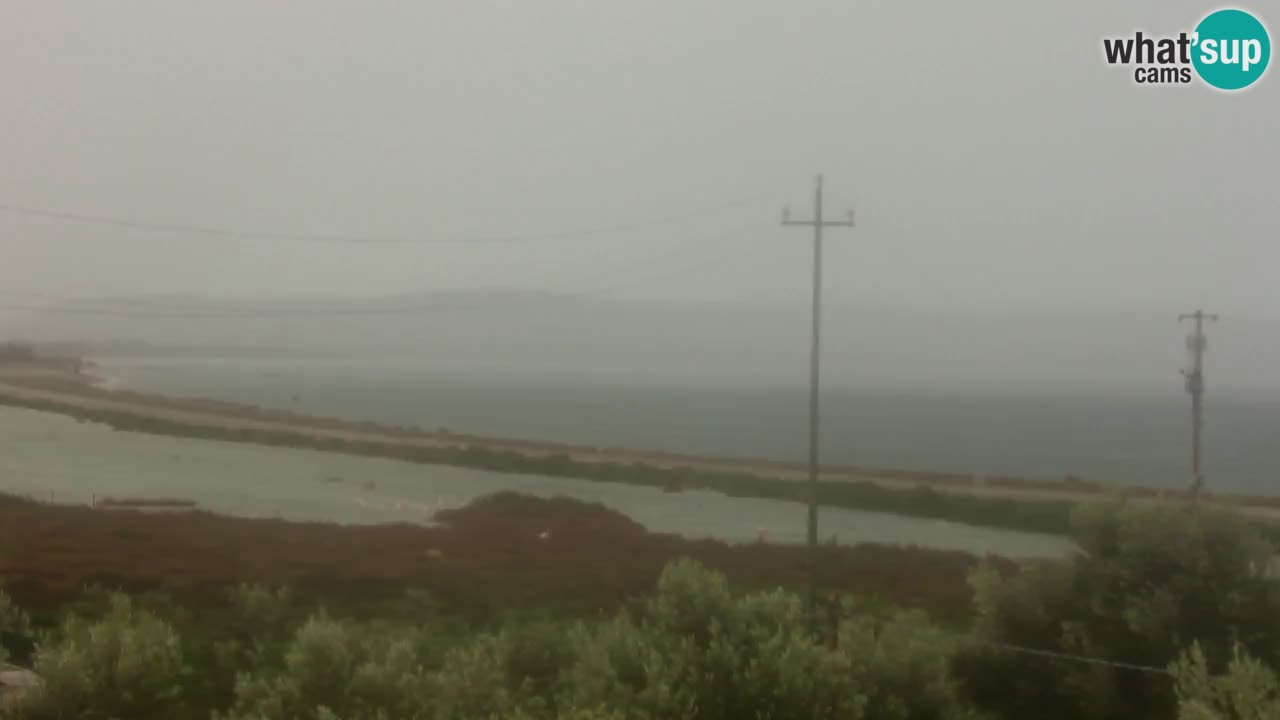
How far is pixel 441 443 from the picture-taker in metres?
56.5

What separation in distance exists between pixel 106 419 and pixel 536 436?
31388 mm

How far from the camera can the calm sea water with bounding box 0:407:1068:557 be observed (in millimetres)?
32188

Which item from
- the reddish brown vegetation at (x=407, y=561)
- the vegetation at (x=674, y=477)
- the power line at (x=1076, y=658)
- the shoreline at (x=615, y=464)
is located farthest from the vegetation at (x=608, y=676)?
the vegetation at (x=674, y=477)

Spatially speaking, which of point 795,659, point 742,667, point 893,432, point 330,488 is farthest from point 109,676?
point 893,432

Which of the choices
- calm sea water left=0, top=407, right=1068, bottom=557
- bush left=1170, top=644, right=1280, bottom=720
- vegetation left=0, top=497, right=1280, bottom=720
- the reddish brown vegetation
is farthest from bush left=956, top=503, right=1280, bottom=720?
calm sea water left=0, top=407, right=1068, bottom=557

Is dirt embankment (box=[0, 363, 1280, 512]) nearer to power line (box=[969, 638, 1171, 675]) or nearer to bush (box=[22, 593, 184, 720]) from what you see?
bush (box=[22, 593, 184, 720])

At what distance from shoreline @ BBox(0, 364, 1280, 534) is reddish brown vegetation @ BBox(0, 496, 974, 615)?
7401 millimetres

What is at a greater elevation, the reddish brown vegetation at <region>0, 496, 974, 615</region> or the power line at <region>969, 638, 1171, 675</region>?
the power line at <region>969, 638, 1171, 675</region>

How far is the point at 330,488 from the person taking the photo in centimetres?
4188

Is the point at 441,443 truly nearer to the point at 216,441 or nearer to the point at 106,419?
the point at 216,441

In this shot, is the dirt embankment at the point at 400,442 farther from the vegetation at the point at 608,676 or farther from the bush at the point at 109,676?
the vegetation at the point at 608,676

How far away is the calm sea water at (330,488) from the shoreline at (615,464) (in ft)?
2.28

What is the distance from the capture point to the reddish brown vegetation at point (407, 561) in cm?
2319

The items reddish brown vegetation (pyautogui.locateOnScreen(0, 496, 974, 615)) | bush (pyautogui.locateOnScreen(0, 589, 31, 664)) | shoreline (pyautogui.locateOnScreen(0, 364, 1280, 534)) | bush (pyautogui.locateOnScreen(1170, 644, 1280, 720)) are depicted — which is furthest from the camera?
shoreline (pyautogui.locateOnScreen(0, 364, 1280, 534))
